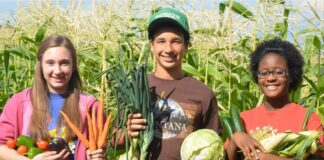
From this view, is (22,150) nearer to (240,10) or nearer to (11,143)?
(11,143)

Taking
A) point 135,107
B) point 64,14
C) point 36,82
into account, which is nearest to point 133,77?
point 135,107

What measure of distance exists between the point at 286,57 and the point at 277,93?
0.27 m

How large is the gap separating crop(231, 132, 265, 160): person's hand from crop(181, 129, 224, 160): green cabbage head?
19cm

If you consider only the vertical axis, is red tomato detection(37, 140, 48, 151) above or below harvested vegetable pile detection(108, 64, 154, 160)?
below

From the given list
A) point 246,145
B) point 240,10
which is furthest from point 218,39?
point 246,145

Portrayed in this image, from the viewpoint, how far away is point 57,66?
390cm

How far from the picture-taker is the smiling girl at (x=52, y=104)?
3.86 metres

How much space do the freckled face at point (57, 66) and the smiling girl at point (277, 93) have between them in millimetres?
1167

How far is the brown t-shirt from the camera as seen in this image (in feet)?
12.4

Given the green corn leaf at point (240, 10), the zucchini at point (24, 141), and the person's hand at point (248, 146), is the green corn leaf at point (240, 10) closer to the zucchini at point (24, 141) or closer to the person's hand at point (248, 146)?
the person's hand at point (248, 146)

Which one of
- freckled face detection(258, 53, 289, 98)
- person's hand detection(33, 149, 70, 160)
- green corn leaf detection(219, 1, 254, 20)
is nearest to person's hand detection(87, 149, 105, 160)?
person's hand detection(33, 149, 70, 160)

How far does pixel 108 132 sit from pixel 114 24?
187 cm

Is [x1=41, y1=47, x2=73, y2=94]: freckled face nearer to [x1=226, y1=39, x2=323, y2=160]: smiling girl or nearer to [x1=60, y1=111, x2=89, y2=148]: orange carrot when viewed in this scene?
[x1=60, y1=111, x2=89, y2=148]: orange carrot

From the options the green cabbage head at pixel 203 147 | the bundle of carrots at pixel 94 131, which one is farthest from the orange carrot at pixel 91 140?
the green cabbage head at pixel 203 147
